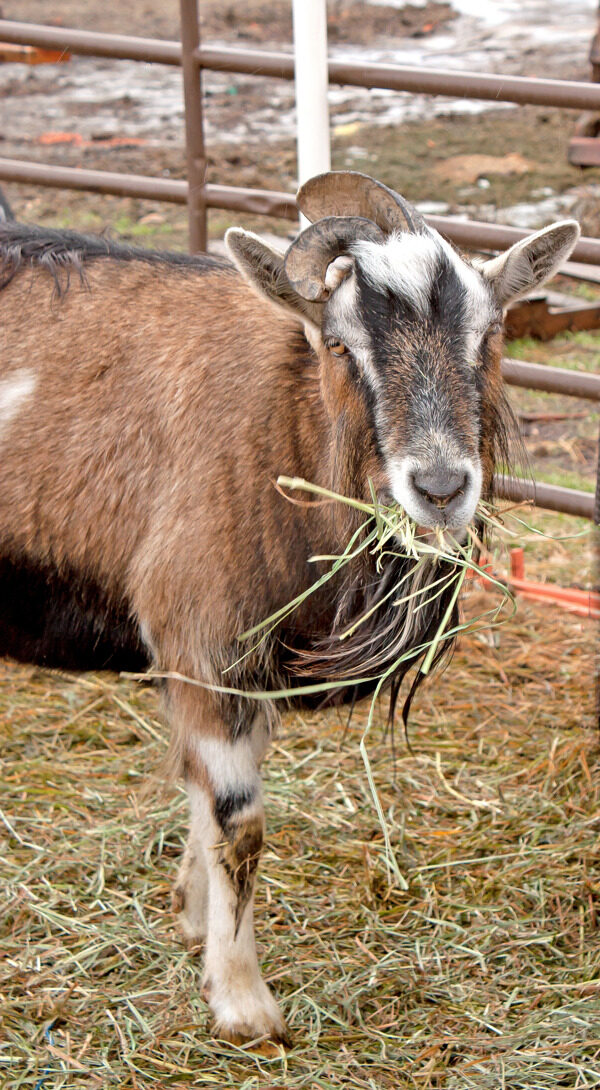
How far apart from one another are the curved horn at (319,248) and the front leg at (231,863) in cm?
107

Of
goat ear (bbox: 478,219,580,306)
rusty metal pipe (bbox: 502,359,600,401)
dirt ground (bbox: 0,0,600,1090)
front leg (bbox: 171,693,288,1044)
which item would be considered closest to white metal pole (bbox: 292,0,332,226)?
rusty metal pipe (bbox: 502,359,600,401)

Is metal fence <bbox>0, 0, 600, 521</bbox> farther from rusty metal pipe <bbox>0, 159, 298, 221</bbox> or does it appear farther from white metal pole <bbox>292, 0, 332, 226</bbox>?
white metal pole <bbox>292, 0, 332, 226</bbox>

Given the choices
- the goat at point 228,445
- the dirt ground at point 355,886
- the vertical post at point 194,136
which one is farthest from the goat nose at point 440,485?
the vertical post at point 194,136

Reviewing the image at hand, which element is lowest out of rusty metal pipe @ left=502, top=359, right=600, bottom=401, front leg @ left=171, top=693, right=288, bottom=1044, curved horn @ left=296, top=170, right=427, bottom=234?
front leg @ left=171, top=693, right=288, bottom=1044

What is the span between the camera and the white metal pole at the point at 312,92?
456 centimetres

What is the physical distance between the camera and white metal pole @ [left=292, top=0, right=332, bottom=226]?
4562mm

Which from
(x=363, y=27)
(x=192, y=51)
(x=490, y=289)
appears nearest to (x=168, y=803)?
(x=490, y=289)

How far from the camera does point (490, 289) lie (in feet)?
9.91

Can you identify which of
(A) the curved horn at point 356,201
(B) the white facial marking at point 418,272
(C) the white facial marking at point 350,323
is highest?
(A) the curved horn at point 356,201

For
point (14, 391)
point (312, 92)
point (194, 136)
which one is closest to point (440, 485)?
point (14, 391)

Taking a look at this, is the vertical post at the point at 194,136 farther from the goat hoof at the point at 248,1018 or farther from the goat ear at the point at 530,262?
the goat hoof at the point at 248,1018

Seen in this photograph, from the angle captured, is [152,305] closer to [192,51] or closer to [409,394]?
[409,394]

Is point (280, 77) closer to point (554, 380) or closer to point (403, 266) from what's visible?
point (554, 380)

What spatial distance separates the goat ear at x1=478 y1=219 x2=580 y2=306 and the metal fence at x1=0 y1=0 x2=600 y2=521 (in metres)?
1.09
